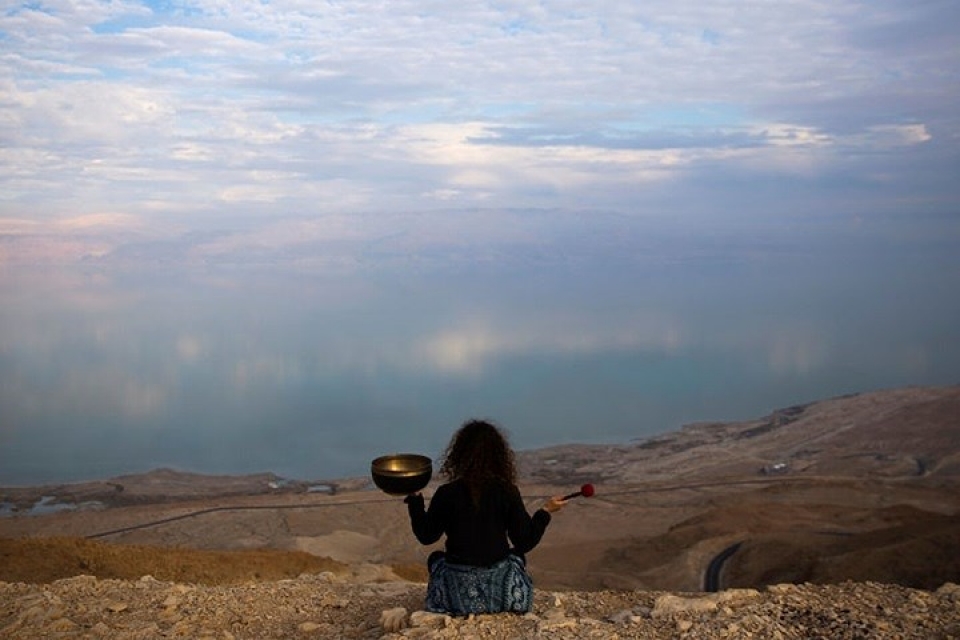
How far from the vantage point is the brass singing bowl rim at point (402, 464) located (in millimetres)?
5578

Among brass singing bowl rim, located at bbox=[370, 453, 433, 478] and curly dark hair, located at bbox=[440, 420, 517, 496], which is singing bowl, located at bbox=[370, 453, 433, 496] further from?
curly dark hair, located at bbox=[440, 420, 517, 496]

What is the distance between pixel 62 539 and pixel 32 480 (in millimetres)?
21563

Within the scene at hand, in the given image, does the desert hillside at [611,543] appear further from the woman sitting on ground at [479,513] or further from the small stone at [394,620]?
the woman sitting on ground at [479,513]

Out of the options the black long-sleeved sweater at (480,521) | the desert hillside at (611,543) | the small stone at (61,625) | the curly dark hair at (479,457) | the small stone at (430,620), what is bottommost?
the desert hillside at (611,543)

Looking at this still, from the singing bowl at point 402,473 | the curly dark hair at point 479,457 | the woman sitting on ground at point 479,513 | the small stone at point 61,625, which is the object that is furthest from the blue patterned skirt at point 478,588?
the small stone at point 61,625

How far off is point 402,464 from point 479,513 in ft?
2.61

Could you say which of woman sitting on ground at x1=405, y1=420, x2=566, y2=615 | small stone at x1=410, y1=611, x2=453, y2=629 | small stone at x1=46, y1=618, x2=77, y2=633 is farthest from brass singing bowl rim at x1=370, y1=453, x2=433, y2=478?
small stone at x1=46, y1=618, x2=77, y2=633

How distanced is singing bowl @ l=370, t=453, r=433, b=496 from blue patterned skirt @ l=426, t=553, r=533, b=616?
426 millimetres

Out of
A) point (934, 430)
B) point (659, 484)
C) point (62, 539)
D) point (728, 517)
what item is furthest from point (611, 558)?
point (934, 430)

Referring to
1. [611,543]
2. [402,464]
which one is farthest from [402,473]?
[611,543]

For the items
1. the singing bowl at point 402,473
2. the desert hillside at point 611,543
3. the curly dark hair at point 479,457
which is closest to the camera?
the curly dark hair at point 479,457

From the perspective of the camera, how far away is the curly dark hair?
16.3ft

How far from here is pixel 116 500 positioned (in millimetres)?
28094

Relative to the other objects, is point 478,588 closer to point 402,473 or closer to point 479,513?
point 479,513
